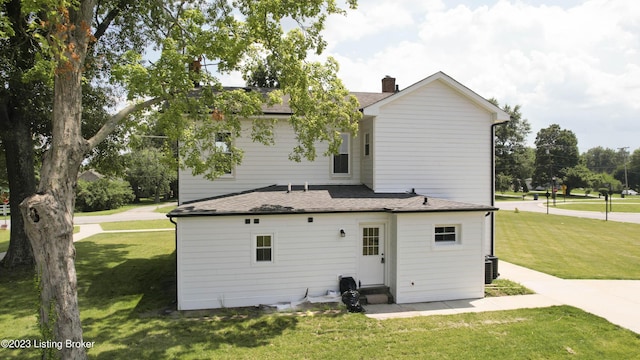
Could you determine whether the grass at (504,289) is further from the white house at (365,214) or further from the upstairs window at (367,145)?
the upstairs window at (367,145)

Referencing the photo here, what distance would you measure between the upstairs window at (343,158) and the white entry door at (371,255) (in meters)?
3.60

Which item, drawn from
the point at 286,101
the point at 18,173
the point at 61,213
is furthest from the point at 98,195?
the point at 61,213

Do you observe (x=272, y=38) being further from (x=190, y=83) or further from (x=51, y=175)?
(x=51, y=175)

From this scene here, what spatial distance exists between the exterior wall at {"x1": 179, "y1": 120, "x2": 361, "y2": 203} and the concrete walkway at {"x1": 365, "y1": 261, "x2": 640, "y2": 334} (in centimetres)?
571

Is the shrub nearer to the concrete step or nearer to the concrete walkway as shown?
the concrete step

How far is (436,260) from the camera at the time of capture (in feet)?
36.4

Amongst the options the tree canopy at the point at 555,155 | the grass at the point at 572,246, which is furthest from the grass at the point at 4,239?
the tree canopy at the point at 555,155

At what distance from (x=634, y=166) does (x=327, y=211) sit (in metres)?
122

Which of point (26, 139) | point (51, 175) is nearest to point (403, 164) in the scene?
point (51, 175)

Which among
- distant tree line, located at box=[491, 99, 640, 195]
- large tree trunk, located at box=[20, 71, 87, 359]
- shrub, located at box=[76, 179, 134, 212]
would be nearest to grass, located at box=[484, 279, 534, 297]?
large tree trunk, located at box=[20, 71, 87, 359]

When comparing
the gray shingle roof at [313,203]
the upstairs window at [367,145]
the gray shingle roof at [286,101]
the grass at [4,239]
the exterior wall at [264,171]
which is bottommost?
the grass at [4,239]

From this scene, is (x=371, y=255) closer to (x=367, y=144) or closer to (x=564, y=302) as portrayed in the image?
(x=367, y=144)

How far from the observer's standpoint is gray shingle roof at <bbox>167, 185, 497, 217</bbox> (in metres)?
10.5

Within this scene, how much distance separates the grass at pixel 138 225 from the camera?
85.9ft
